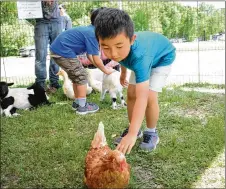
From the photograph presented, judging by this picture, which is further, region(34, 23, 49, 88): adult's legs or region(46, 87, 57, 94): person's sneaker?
region(46, 87, 57, 94): person's sneaker

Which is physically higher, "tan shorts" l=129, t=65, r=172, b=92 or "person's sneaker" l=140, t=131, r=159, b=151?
"tan shorts" l=129, t=65, r=172, b=92

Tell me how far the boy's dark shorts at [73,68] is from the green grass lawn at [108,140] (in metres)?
0.37

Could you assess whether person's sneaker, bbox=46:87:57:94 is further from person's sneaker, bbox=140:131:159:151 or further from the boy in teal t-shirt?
person's sneaker, bbox=140:131:159:151

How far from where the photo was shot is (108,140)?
2666 mm

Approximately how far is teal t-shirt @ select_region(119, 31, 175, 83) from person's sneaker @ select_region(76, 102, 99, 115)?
133cm

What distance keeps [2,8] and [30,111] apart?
2.28 meters

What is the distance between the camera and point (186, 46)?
549 cm

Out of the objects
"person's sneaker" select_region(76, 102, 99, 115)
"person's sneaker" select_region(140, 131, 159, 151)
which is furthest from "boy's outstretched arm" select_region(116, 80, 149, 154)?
"person's sneaker" select_region(76, 102, 99, 115)

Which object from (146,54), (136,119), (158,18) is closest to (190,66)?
(158,18)

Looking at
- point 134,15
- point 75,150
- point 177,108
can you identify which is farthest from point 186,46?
point 75,150

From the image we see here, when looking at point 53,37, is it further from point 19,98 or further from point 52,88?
point 19,98

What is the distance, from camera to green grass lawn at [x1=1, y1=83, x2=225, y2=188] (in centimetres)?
205

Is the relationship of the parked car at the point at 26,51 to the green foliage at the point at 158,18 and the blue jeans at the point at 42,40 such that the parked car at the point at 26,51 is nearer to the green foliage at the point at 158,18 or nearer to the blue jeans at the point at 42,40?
the green foliage at the point at 158,18

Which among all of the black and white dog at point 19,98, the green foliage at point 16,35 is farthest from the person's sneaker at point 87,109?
the green foliage at point 16,35
